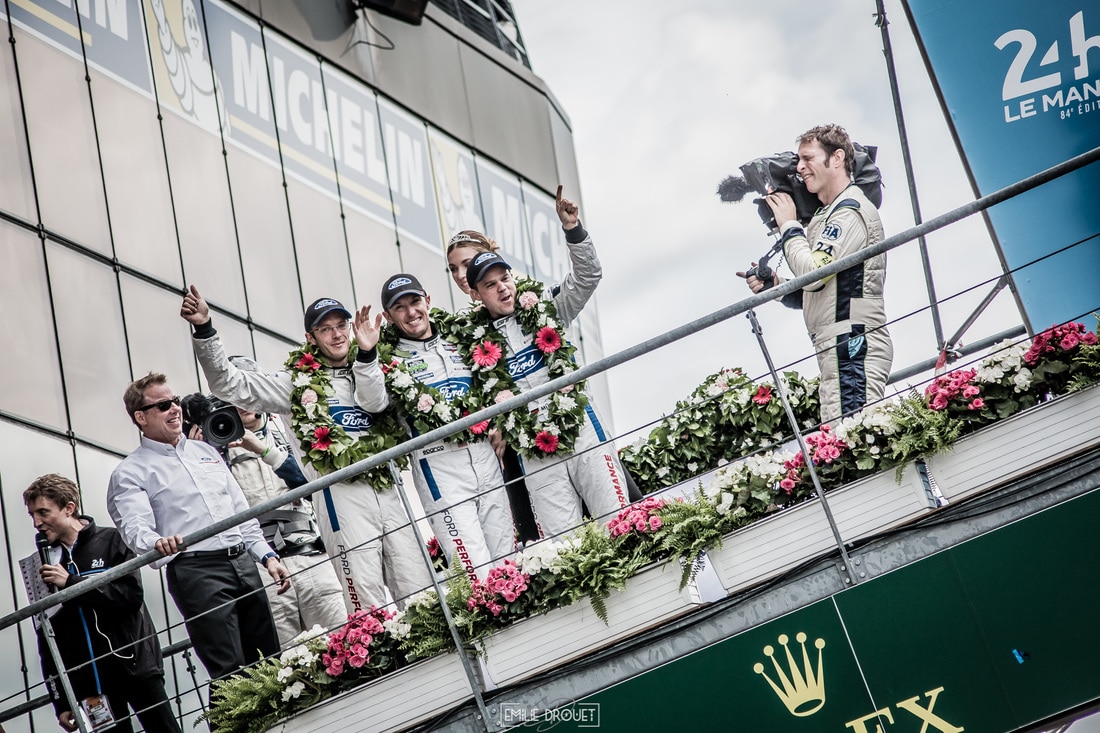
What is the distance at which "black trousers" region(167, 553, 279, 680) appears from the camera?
6363 mm

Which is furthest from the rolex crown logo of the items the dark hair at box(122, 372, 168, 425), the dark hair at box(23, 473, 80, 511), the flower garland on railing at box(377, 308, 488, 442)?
the dark hair at box(23, 473, 80, 511)

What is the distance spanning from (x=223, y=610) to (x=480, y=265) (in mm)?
2334

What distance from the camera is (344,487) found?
682 centimetres

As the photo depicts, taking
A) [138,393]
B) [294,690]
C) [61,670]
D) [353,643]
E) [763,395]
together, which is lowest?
[294,690]

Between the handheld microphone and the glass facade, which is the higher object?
the glass facade

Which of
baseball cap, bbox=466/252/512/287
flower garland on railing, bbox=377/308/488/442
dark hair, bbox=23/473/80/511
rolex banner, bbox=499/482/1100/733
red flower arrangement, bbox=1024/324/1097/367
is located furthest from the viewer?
baseball cap, bbox=466/252/512/287

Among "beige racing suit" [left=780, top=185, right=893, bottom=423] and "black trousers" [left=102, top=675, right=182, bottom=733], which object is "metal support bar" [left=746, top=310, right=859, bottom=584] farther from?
"black trousers" [left=102, top=675, right=182, bottom=733]

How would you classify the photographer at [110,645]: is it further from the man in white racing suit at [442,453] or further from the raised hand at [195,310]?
the man in white racing suit at [442,453]

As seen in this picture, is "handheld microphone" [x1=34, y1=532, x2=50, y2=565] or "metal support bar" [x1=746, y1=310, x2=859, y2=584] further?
"handheld microphone" [x1=34, y1=532, x2=50, y2=565]

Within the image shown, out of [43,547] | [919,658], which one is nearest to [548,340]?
[919,658]

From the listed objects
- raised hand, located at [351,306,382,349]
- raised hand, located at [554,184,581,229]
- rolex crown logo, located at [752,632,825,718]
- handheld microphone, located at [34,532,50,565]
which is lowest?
rolex crown logo, located at [752,632,825,718]

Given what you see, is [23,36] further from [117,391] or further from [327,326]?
[327,326]

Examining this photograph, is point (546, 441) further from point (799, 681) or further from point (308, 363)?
point (799, 681)

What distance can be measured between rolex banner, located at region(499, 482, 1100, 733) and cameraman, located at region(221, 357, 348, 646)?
202cm
